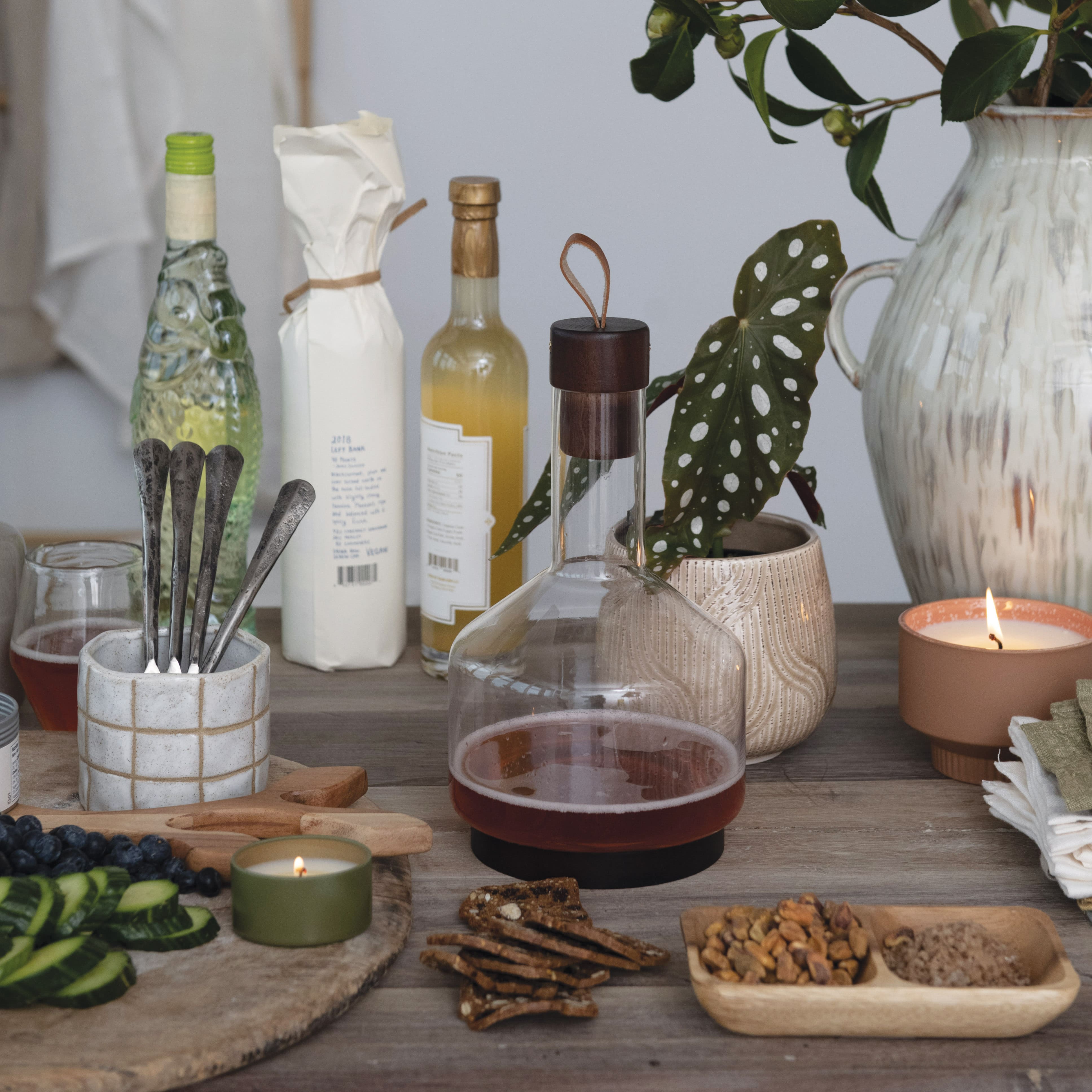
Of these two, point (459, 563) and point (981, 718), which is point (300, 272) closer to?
point (459, 563)

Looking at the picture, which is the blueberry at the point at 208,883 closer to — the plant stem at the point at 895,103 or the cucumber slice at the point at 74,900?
the cucumber slice at the point at 74,900

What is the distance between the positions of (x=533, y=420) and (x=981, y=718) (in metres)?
1.33

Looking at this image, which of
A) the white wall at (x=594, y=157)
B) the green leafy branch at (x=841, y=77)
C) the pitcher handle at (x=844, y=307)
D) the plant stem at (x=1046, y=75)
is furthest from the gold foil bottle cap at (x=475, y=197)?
the white wall at (x=594, y=157)

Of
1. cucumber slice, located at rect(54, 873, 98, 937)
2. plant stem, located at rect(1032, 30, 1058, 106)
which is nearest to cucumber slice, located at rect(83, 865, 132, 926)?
cucumber slice, located at rect(54, 873, 98, 937)

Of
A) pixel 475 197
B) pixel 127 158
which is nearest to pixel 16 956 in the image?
pixel 475 197

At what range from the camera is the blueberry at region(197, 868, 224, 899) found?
614mm

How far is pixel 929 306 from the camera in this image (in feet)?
2.76

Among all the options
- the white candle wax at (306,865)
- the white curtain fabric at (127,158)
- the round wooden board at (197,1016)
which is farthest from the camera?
the white curtain fabric at (127,158)

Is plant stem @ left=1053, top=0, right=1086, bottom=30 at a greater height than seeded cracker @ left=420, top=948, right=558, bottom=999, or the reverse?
plant stem @ left=1053, top=0, right=1086, bottom=30

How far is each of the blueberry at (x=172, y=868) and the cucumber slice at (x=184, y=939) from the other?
4 cm

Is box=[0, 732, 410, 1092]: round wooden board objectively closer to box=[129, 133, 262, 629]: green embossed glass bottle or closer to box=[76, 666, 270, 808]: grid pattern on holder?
box=[76, 666, 270, 808]: grid pattern on holder

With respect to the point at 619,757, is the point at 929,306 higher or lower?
higher

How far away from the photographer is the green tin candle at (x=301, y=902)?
56 centimetres

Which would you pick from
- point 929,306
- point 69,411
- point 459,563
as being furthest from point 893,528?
point 69,411
